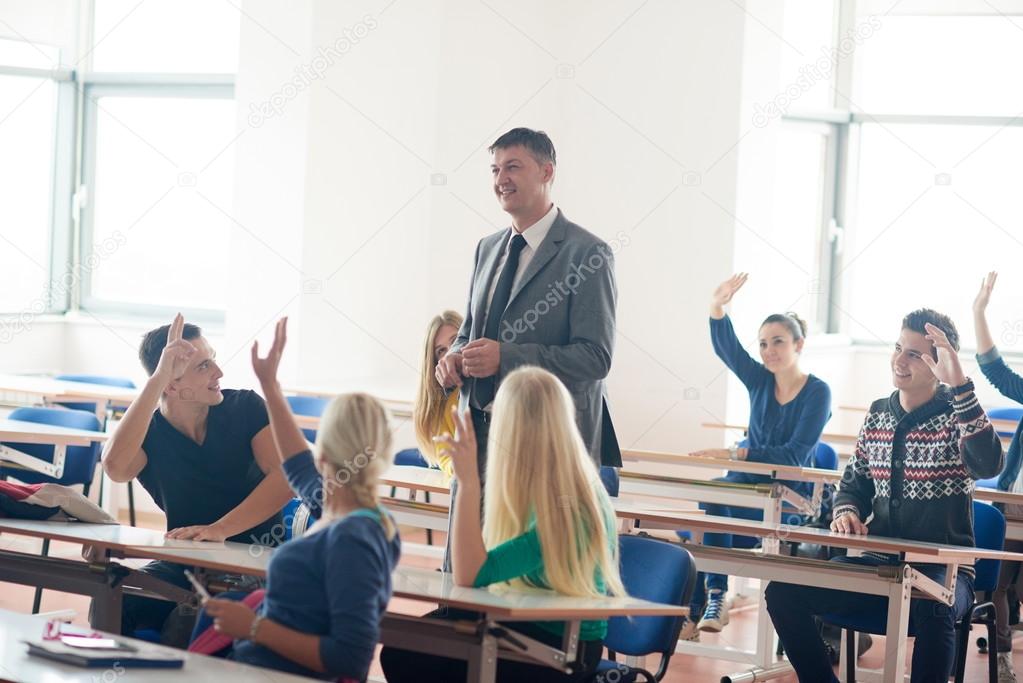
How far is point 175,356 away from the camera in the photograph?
126 inches

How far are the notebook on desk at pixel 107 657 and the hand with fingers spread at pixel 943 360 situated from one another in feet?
7.35

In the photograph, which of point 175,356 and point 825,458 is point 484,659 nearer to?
point 175,356

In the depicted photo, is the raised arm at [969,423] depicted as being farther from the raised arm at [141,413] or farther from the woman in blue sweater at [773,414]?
the raised arm at [141,413]

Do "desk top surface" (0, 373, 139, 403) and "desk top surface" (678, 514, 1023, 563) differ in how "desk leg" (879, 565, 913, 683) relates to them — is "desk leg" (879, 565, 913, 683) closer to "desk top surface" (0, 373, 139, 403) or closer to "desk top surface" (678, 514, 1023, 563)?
"desk top surface" (678, 514, 1023, 563)

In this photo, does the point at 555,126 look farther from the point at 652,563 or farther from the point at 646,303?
the point at 652,563

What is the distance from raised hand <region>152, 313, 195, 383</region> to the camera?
317 cm

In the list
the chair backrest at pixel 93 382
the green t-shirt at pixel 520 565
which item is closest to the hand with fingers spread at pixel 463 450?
the green t-shirt at pixel 520 565

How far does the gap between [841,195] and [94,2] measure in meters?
4.39

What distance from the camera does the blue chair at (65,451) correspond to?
500 centimetres

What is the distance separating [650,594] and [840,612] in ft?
3.05

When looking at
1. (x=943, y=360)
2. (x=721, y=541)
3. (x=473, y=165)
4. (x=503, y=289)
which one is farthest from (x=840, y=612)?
(x=473, y=165)

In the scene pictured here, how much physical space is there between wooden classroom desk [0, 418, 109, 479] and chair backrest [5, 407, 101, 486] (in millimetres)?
49

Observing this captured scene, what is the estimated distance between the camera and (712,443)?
21.8ft

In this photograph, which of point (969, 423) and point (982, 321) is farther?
point (982, 321)
